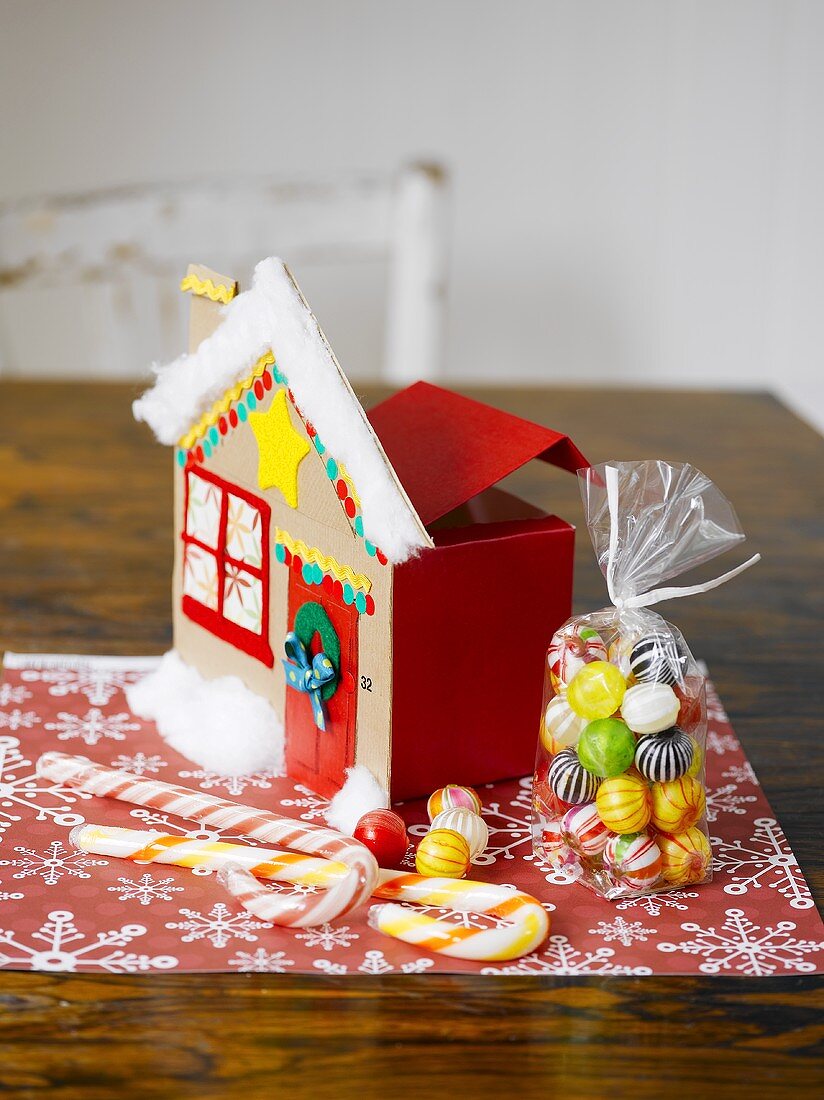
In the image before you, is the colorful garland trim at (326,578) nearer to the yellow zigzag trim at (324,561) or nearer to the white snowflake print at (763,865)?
the yellow zigzag trim at (324,561)

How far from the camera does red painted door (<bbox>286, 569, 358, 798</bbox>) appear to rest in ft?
2.86

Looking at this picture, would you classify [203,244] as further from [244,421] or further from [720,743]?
[720,743]

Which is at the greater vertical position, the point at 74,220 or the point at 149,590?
the point at 74,220

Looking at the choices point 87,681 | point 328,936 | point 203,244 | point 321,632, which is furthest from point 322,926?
point 203,244

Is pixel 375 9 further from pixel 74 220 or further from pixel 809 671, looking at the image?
pixel 809 671

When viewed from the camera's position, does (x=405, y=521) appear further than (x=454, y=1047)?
Yes

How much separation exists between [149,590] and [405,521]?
580 mm

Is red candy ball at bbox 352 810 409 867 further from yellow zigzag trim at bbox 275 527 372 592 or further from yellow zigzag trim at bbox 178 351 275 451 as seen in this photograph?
yellow zigzag trim at bbox 178 351 275 451

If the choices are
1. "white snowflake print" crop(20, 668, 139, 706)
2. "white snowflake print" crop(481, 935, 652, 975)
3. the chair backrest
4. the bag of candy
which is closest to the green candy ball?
the bag of candy

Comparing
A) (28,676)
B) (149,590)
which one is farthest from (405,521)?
(149,590)

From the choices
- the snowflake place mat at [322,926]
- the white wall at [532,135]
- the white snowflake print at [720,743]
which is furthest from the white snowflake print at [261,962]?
the white wall at [532,135]

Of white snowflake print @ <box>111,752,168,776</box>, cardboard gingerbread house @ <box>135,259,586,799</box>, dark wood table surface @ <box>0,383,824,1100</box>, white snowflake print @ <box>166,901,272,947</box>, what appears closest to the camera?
dark wood table surface @ <box>0,383,824,1100</box>

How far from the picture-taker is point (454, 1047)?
0.65m

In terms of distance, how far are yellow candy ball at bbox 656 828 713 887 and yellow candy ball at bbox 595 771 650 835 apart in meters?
0.03
